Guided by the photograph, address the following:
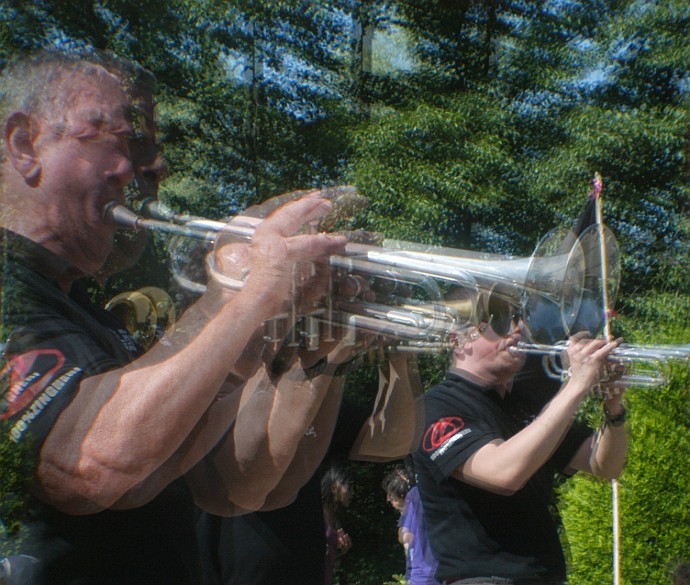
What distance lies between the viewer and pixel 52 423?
0.86 meters

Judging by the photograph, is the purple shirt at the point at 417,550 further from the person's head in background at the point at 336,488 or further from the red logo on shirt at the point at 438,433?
the person's head in background at the point at 336,488

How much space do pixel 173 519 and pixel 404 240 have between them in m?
0.78

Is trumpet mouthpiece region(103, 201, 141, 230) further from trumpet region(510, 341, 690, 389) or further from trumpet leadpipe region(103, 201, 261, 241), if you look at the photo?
trumpet region(510, 341, 690, 389)

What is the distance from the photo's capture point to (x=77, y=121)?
1029 millimetres

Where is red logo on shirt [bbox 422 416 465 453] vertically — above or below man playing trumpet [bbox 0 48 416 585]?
below

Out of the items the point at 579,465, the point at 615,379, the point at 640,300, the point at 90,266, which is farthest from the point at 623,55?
the point at 90,266

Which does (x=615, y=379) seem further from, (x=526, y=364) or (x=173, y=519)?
(x=173, y=519)

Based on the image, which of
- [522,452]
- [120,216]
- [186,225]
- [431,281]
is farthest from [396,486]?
[120,216]

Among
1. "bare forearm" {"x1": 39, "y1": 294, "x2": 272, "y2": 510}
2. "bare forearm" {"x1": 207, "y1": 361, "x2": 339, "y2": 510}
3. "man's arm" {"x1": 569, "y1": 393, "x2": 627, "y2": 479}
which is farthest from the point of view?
"man's arm" {"x1": 569, "y1": 393, "x2": 627, "y2": 479}

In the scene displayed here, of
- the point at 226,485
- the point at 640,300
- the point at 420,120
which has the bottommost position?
the point at 226,485

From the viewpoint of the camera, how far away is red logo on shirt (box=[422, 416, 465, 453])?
5.81 feet

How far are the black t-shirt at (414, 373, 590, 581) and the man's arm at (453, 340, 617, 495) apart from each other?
30mm

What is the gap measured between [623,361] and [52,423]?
1.40m

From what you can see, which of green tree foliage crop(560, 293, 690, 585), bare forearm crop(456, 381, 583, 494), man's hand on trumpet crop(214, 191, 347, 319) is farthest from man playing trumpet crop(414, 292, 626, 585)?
green tree foliage crop(560, 293, 690, 585)
